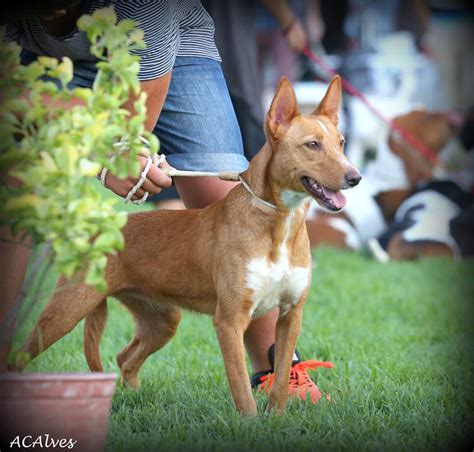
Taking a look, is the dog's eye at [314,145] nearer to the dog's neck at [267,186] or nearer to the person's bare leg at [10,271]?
the dog's neck at [267,186]

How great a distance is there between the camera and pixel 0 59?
2.56m

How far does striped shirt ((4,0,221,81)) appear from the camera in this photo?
10.6ft

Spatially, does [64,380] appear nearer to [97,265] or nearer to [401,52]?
[97,265]

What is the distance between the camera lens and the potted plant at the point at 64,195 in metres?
2.33

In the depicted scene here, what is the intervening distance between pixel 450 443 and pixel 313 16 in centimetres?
815

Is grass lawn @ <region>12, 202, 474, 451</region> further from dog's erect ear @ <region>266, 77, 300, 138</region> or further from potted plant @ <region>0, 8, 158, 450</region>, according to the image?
dog's erect ear @ <region>266, 77, 300, 138</region>

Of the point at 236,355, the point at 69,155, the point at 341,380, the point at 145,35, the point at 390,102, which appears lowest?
the point at 390,102

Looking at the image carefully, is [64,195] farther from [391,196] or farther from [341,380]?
[391,196]

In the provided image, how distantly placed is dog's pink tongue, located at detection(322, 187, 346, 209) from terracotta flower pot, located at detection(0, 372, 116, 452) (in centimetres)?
116

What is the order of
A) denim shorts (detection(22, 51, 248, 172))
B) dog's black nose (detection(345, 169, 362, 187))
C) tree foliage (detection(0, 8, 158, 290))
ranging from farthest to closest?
denim shorts (detection(22, 51, 248, 172)) < dog's black nose (detection(345, 169, 362, 187)) < tree foliage (detection(0, 8, 158, 290))

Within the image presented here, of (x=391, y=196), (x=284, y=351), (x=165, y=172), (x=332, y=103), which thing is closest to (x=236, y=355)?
(x=284, y=351)

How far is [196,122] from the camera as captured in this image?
→ 3.77 m

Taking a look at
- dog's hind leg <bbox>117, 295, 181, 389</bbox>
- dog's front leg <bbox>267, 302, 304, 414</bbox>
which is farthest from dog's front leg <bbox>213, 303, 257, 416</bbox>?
dog's hind leg <bbox>117, 295, 181, 389</bbox>

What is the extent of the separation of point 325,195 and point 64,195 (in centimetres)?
123
